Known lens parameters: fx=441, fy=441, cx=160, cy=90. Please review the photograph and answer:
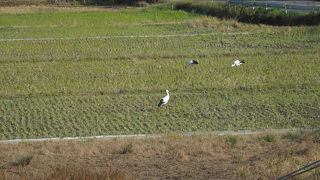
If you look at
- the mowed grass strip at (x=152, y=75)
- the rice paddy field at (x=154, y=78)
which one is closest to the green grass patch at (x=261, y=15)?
the rice paddy field at (x=154, y=78)

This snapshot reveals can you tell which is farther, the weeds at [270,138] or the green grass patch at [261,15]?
the green grass patch at [261,15]

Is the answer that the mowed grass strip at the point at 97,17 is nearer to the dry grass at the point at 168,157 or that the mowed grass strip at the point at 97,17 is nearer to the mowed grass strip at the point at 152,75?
the mowed grass strip at the point at 152,75

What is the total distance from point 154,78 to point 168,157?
7.71 meters

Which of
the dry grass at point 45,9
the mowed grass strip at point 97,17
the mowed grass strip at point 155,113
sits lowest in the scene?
the mowed grass strip at point 155,113

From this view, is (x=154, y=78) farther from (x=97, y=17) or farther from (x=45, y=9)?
(x=45, y=9)

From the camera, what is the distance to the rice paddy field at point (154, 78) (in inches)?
524

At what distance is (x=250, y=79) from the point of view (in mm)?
17047

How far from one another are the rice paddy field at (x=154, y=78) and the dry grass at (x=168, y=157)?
1.43m

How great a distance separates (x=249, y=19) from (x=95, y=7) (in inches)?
600

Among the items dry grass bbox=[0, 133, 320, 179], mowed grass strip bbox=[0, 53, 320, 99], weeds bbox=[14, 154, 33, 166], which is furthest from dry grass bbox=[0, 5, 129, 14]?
weeds bbox=[14, 154, 33, 166]

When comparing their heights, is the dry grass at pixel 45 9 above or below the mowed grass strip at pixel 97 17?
above

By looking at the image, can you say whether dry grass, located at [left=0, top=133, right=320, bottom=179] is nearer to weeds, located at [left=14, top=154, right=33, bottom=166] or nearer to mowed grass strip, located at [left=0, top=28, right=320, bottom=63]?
weeds, located at [left=14, top=154, right=33, bottom=166]

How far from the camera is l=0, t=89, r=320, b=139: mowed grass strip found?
42.0ft

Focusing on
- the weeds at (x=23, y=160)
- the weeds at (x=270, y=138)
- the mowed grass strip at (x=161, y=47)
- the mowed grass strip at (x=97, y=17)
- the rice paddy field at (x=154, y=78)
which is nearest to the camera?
the weeds at (x=23, y=160)
